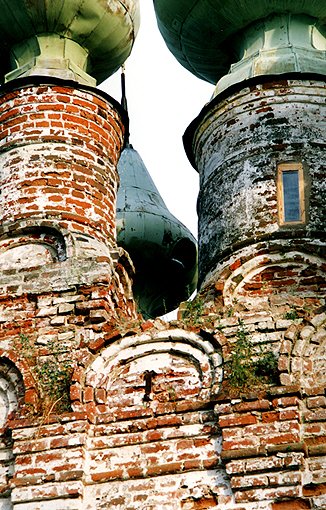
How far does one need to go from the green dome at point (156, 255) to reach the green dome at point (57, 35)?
6.07ft

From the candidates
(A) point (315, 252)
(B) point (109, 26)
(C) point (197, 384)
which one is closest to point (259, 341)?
(C) point (197, 384)

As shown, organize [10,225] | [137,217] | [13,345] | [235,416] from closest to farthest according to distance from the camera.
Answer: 1. [235,416]
2. [13,345]
3. [10,225]
4. [137,217]

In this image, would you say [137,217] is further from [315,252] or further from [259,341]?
[259,341]

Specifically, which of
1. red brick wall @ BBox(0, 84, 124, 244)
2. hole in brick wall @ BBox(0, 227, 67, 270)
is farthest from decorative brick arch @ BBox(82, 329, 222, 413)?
red brick wall @ BBox(0, 84, 124, 244)

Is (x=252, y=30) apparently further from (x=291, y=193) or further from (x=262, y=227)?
(x=262, y=227)

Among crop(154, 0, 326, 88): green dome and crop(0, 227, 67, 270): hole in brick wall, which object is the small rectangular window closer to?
crop(154, 0, 326, 88): green dome

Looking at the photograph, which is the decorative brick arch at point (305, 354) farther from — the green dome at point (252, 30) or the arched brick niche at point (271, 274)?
the green dome at point (252, 30)

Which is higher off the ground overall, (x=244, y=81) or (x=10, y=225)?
(x=244, y=81)

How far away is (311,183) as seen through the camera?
12266 mm

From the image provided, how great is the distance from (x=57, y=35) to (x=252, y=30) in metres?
1.57

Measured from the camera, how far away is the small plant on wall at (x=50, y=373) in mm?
10680

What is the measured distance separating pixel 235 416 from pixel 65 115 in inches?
136

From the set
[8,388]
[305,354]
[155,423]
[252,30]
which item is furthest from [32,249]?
[252,30]

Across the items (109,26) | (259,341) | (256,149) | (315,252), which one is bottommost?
(259,341)
